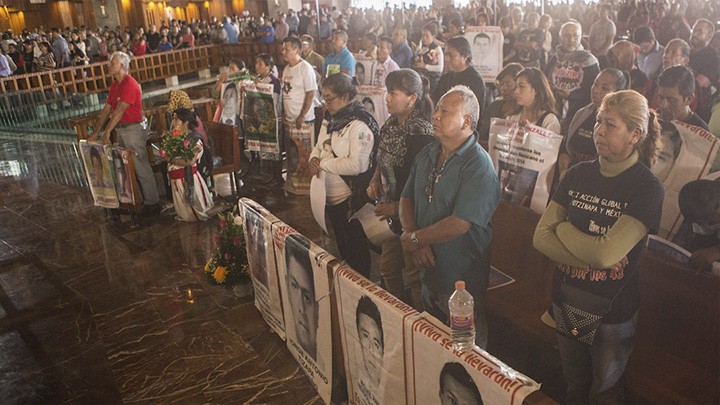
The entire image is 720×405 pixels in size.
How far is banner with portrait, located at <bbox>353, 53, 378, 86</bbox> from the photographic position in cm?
895

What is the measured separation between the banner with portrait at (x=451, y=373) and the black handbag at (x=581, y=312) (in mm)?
774

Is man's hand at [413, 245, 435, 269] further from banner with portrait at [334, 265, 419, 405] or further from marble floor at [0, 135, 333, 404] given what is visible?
marble floor at [0, 135, 333, 404]

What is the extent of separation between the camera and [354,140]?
14.2 ft

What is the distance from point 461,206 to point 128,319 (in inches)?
131

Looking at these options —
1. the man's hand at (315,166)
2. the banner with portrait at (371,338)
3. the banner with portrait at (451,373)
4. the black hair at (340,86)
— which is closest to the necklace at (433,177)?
the banner with portrait at (371,338)

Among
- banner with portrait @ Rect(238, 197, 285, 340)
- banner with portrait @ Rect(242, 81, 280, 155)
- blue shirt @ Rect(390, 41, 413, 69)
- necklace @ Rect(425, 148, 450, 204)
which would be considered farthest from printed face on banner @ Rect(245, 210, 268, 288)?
blue shirt @ Rect(390, 41, 413, 69)

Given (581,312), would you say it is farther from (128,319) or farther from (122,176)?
(122,176)

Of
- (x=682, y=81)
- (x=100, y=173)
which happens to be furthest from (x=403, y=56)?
(x=682, y=81)

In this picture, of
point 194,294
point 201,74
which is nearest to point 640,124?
point 194,294

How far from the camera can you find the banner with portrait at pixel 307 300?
11.1 feet

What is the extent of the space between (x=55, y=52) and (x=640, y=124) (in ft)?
62.7

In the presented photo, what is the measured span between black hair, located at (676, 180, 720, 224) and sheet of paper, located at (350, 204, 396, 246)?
72.6 inches

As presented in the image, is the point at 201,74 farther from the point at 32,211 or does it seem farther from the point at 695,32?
the point at 695,32

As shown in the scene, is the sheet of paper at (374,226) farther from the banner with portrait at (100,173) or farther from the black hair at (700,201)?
the banner with portrait at (100,173)
